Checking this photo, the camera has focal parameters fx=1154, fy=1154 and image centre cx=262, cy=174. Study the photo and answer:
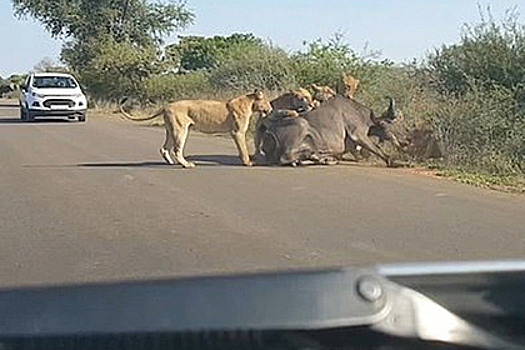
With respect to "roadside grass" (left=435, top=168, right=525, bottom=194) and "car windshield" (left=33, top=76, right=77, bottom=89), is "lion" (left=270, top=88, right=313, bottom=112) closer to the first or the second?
A: "roadside grass" (left=435, top=168, right=525, bottom=194)

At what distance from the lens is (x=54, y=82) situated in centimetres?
3778

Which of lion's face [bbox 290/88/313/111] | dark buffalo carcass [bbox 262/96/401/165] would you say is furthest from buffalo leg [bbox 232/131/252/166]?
lion's face [bbox 290/88/313/111]

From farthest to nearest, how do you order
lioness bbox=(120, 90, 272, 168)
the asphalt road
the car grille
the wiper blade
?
the car grille → lioness bbox=(120, 90, 272, 168) → the asphalt road → the wiper blade

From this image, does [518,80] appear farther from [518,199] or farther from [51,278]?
[51,278]

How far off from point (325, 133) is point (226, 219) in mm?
6376

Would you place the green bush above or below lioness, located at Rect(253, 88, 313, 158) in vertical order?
below

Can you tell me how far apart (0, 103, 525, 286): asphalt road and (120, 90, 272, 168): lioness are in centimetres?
40

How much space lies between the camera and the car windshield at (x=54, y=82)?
3728cm

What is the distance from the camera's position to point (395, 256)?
383 inches

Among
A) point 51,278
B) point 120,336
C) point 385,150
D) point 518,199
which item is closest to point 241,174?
point 385,150

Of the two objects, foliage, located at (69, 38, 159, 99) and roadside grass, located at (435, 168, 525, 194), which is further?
foliage, located at (69, 38, 159, 99)

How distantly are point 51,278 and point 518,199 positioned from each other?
718cm

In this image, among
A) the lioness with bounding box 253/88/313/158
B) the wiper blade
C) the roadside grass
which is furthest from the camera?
the lioness with bounding box 253/88/313/158

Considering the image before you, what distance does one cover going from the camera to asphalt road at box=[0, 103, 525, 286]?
9.63 metres
